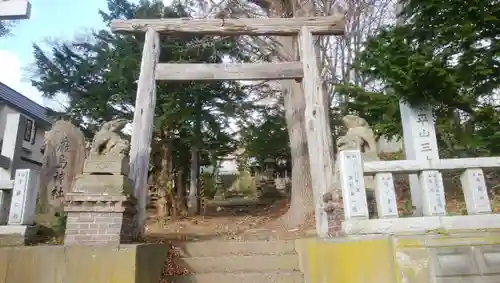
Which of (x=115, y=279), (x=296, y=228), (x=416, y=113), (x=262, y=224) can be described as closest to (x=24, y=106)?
(x=262, y=224)

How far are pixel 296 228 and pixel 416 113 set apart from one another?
3.93m

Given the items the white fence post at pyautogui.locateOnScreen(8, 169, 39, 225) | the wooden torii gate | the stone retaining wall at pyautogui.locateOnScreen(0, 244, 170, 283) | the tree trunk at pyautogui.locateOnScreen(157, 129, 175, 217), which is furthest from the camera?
the tree trunk at pyautogui.locateOnScreen(157, 129, 175, 217)

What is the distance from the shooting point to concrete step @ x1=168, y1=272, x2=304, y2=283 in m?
4.75

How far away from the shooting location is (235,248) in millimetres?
5375

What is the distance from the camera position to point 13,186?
4535 millimetres

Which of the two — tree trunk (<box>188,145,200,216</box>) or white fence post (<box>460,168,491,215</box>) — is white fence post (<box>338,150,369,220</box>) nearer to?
white fence post (<box>460,168,491,215</box>)

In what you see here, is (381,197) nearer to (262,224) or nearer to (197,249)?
(197,249)

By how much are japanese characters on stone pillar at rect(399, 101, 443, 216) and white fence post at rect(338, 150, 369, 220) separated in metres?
1.24

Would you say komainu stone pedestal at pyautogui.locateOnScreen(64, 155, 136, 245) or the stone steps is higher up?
komainu stone pedestal at pyautogui.locateOnScreen(64, 155, 136, 245)

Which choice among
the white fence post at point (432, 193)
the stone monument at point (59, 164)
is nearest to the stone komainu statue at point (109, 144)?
the stone monument at point (59, 164)

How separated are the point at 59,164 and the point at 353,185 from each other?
5667 mm

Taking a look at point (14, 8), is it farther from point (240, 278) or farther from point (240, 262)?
point (240, 278)

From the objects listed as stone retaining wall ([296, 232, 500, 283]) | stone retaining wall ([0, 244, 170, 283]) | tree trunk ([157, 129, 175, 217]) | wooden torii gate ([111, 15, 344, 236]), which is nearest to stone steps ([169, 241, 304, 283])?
wooden torii gate ([111, 15, 344, 236])

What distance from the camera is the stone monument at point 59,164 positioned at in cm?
659
